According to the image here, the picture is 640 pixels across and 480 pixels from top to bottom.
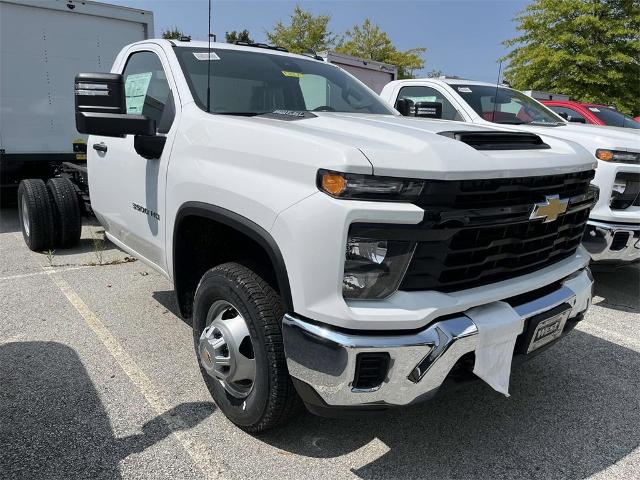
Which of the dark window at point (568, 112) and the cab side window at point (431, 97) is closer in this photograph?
the cab side window at point (431, 97)

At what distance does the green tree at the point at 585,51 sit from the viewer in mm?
17516

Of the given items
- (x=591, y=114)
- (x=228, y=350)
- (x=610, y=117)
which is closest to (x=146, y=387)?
(x=228, y=350)

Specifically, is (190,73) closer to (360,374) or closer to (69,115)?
(360,374)

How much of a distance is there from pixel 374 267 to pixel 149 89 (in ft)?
7.71

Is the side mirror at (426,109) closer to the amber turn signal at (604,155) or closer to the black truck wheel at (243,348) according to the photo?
the amber turn signal at (604,155)

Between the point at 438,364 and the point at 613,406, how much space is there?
173cm

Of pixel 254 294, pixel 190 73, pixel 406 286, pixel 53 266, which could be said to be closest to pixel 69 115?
pixel 53 266

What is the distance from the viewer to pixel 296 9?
2620 centimetres

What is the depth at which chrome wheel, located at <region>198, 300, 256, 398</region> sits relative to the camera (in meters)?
2.44

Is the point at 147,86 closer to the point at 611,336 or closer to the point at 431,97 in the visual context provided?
the point at 431,97

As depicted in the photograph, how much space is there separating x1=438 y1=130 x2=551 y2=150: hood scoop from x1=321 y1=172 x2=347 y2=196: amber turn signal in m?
0.65

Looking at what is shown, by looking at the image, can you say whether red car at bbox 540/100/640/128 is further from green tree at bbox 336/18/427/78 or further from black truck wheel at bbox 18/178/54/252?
green tree at bbox 336/18/427/78

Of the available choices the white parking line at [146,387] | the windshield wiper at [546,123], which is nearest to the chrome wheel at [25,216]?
the white parking line at [146,387]

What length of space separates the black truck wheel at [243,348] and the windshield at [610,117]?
26.0ft
